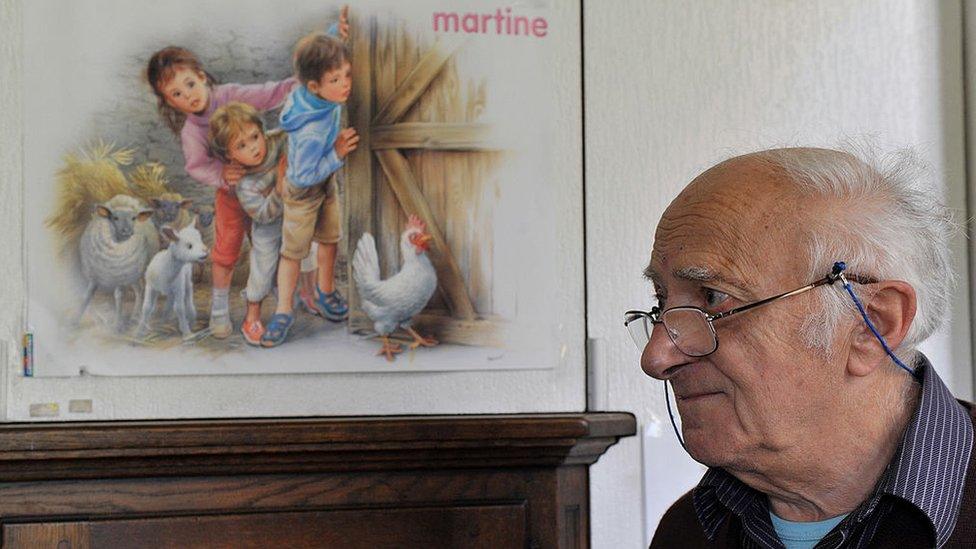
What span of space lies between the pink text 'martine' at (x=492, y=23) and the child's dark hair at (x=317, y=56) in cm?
18

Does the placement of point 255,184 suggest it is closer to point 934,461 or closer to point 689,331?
point 689,331

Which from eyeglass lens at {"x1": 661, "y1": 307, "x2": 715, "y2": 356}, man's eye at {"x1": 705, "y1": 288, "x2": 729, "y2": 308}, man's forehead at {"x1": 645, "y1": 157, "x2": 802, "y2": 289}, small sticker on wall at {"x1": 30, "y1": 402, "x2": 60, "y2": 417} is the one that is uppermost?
man's forehead at {"x1": 645, "y1": 157, "x2": 802, "y2": 289}

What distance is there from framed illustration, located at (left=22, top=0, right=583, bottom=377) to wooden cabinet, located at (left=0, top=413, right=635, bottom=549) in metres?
0.14

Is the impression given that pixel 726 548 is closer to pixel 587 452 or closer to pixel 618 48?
pixel 587 452

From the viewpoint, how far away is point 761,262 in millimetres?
1276

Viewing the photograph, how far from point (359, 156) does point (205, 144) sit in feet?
0.84

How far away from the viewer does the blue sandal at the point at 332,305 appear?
6.16ft

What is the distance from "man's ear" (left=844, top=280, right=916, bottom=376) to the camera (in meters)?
1.25

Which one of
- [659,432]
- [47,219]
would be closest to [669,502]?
[659,432]

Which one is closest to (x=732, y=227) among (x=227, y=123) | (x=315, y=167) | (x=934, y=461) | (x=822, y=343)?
(x=822, y=343)

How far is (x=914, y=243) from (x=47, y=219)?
1318 mm

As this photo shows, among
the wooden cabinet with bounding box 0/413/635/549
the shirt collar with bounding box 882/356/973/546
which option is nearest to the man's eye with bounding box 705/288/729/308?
the shirt collar with bounding box 882/356/973/546

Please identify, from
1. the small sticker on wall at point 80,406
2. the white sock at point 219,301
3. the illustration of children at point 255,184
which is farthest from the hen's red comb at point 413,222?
the small sticker on wall at point 80,406

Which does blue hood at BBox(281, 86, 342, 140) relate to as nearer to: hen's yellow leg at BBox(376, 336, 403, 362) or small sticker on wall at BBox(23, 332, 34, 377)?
hen's yellow leg at BBox(376, 336, 403, 362)
